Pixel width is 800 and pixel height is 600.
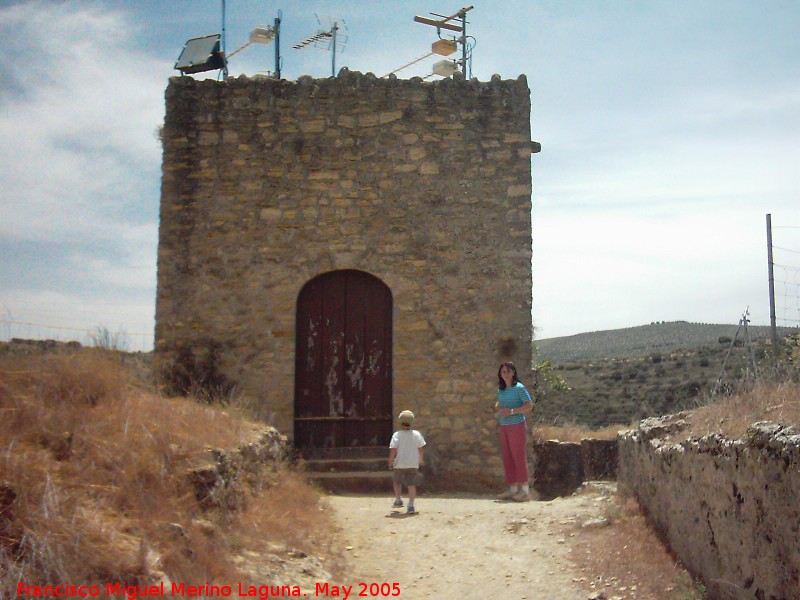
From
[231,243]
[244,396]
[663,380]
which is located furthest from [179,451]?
[663,380]

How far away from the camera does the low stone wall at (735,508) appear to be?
363 cm

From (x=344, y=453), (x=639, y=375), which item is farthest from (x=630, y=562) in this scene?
(x=639, y=375)

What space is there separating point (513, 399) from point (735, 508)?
159 inches

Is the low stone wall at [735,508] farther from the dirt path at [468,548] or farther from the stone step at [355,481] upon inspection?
the stone step at [355,481]

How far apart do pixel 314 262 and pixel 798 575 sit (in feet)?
23.1

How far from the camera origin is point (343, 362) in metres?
9.75

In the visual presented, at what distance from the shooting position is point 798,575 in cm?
347

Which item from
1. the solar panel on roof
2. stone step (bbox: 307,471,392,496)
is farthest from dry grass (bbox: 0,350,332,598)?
the solar panel on roof

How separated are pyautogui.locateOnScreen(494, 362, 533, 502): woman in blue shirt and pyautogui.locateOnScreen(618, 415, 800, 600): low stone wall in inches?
90.0

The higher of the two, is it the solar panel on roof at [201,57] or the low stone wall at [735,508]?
the solar panel on roof at [201,57]

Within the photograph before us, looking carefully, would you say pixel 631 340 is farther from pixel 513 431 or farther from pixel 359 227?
pixel 513 431

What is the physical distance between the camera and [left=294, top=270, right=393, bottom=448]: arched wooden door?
9609 millimetres

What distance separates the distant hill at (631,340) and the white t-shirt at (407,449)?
93.3 feet

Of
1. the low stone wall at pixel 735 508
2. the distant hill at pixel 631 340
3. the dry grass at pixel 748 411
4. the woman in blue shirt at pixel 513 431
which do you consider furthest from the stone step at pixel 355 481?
the distant hill at pixel 631 340
